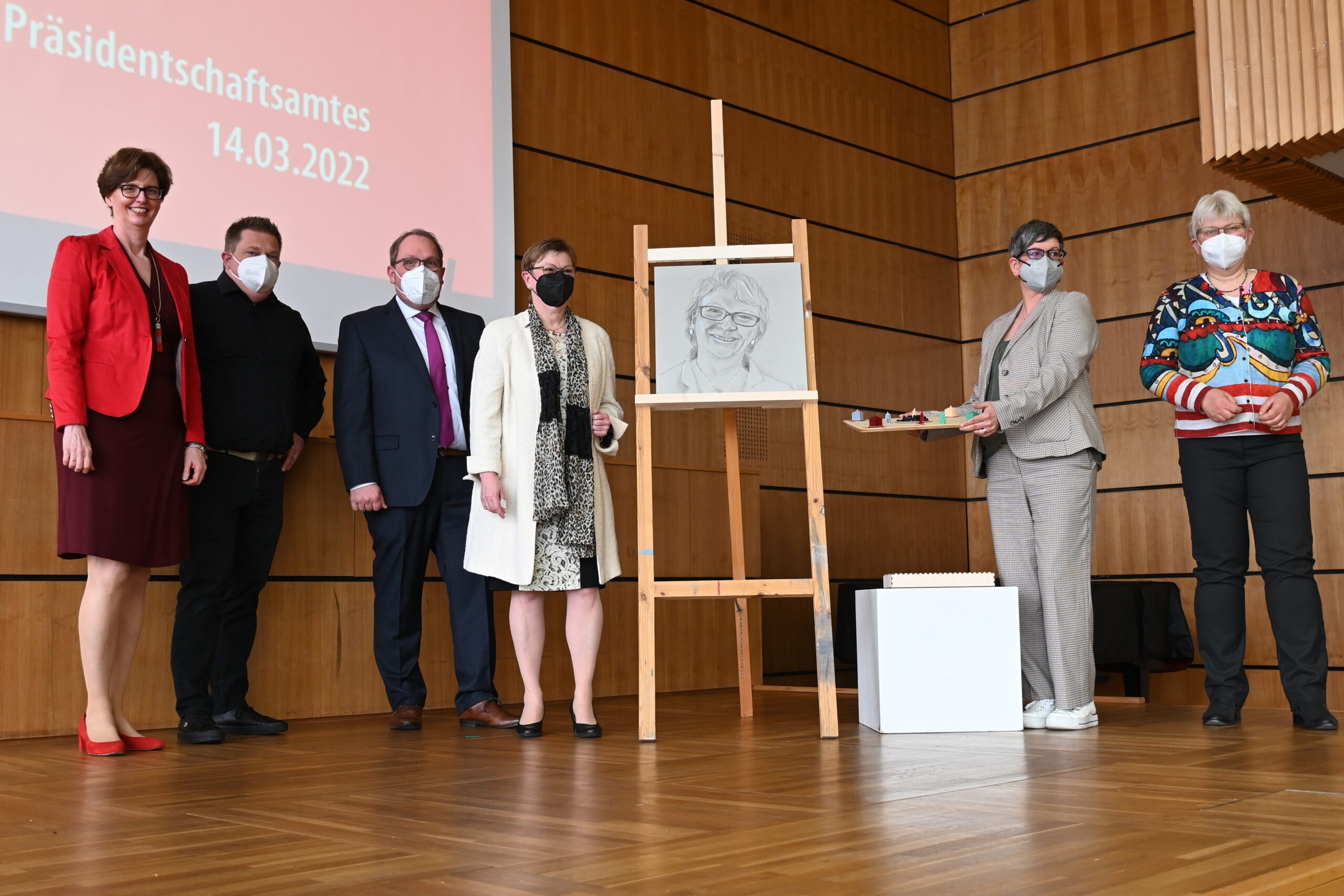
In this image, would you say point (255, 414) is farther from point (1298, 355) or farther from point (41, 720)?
point (1298, 355)

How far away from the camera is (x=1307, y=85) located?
4.10 metres

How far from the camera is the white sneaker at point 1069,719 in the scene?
3178mm

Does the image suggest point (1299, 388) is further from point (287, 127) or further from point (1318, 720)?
point (287, 127)

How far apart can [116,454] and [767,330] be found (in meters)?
1.63

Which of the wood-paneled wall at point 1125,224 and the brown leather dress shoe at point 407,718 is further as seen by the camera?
the wood-paneled wall at point 1125,224

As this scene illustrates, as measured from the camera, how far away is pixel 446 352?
373 centimetres

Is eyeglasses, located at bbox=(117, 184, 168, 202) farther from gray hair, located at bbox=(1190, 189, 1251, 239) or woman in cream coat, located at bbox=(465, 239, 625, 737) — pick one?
gray hair, located at bbox=(1190, 189, 1251, 239)

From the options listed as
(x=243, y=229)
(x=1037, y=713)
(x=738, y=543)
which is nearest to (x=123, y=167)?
(x=243, y=229)

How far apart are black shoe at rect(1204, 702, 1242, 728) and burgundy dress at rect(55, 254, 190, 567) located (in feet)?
8.70

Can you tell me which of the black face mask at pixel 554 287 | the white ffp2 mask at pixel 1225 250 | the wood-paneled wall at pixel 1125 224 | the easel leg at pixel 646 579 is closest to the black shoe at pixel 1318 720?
the white ffp2 mask at pixel 1225 250

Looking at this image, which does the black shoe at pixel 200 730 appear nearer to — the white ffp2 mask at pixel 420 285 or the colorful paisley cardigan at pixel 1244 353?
the white ffp2 mask at pixel 420 285

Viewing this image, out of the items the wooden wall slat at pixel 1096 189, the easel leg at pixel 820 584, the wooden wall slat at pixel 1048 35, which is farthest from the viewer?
the wooden wall slat at pixel 1048 35

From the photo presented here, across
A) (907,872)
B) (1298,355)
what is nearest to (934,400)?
(1298,355)

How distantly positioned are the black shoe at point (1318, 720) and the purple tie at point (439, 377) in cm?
240
